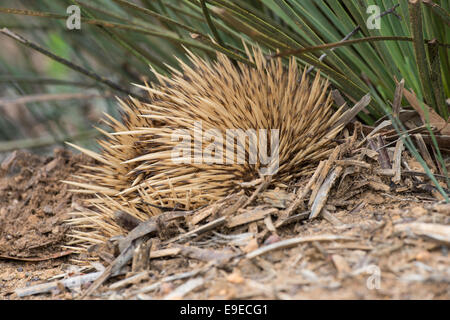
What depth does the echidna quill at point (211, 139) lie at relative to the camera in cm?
208

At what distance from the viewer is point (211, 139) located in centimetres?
209

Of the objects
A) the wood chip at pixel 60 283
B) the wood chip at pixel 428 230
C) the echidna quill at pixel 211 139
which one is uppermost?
the echidna quill at pixel 211 139

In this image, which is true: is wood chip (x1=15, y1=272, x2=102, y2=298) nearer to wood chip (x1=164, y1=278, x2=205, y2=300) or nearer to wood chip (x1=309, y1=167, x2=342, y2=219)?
wood chip (x1=164, y1=278, x2=205, y2=300)

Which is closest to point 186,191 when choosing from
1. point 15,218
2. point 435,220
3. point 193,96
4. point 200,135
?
point 200,135

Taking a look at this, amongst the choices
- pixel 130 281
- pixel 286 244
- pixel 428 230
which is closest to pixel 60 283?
pixel 130 281

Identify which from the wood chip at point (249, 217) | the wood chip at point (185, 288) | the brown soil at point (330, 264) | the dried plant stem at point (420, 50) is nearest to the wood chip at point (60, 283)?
the brown soil at point (330, 264)

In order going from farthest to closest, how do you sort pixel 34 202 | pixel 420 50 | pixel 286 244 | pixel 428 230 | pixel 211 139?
pixel 34 202 → pixel 211 139 → pixel 420 50 → pixel 286 244 → pixel 428 230

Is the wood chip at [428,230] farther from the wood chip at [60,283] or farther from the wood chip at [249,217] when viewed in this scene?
the wood chip at [60,283]

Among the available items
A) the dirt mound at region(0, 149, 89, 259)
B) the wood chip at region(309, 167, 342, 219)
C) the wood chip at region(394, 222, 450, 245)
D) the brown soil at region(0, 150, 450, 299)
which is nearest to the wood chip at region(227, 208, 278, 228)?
the brown soil at region(0, 150, 450, 299)

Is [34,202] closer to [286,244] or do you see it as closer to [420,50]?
[286,244]

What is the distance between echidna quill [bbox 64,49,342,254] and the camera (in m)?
2.08

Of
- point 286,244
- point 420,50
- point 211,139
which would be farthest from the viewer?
point 211,139
